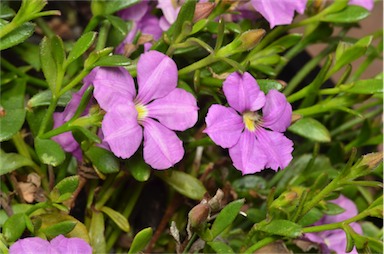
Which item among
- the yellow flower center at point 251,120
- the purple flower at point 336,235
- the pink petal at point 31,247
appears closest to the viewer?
the pink petal at point 31,247

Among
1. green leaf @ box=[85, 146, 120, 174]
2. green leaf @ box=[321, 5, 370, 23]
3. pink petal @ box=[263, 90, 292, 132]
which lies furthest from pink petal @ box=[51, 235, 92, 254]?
green leaf @ box=[321, 5, 370, 23]

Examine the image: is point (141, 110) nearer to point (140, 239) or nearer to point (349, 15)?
point (140, 239)

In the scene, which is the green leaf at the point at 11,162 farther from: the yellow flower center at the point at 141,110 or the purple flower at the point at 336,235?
the purple flower at the point at 336,235

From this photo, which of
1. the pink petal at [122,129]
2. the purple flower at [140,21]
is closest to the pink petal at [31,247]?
the pink petal at [122,129]

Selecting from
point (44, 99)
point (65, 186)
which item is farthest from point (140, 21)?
point (65, 186)

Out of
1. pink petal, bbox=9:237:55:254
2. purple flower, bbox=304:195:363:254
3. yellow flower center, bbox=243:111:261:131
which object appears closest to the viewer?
pink petal, bbox=9:237:55:254

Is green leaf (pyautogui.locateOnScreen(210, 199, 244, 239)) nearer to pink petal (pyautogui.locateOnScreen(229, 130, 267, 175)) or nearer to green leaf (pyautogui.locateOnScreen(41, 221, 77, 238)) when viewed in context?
pink petal (pyautogui.locateOnScreen(229, 130, 267, 175))
